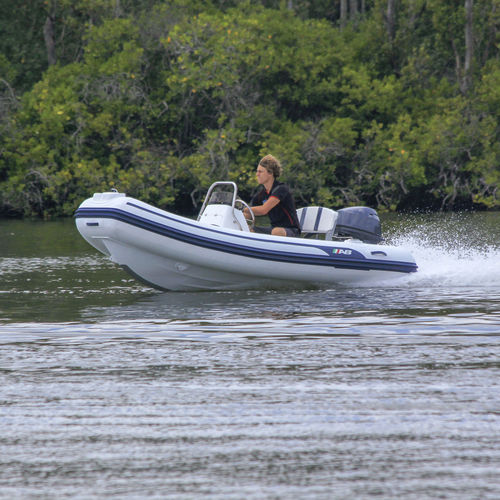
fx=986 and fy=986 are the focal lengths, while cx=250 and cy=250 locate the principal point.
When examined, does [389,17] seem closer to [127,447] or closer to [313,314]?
[313,314]

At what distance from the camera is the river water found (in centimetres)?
372

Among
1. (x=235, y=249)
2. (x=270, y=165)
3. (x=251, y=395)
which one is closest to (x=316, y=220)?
(x=270, y=165)

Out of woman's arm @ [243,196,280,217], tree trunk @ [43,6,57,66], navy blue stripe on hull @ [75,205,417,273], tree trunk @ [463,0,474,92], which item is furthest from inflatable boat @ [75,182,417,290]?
tree trunk @ [43,6,57,66]

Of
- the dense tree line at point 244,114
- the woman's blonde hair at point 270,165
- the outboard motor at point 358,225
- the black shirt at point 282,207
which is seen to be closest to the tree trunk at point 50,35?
the dense tree line at point 244,114

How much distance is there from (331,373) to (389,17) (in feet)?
88.8

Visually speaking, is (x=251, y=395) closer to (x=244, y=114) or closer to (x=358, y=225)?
(x=358, y=225)

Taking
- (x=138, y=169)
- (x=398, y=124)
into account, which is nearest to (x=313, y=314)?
(x=138, y=169)

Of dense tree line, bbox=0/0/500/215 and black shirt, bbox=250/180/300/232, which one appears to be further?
dense tree line, bbox=0/0/500/215

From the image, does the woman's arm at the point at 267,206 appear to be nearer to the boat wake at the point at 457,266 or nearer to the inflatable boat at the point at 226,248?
the inflatable boat at the point at 226,248

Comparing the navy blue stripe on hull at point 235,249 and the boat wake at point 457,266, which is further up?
the navy blue stripe on hull at point 235,249

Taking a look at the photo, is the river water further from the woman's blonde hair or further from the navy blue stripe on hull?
the woman's blonde hair

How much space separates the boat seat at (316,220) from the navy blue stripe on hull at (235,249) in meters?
0.37

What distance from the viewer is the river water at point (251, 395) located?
12.2 ft

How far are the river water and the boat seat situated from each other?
79 centimetres
